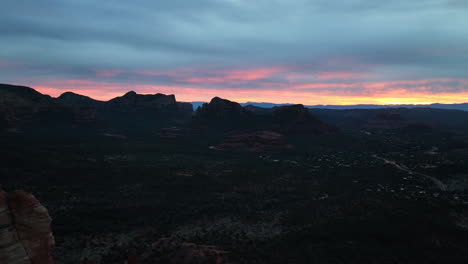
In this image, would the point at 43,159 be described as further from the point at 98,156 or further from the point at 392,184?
the point at 392,184

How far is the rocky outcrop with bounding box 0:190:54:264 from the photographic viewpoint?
1445cm

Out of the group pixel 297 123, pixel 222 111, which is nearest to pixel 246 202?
pixel 297 123

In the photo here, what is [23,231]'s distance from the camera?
595 inches

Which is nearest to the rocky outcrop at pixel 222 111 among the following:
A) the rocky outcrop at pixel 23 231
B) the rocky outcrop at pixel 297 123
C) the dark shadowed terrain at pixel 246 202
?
the rocky outcrop at pixel 297 123

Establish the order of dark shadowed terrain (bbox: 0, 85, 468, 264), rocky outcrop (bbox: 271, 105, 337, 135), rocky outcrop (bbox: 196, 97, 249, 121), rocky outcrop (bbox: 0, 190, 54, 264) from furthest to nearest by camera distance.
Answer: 1. rocky outcrop (bbox: 196, 97, 249, 121)
2. rocky outcrop (bbox: 271, 105, 337, 135)
3. dark shadowed terrain (bbox: 0, 85, 468, 264)
4. rocky outcrop (bbox: 0, 190, 54, 264)

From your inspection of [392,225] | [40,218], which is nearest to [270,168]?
[392,225]

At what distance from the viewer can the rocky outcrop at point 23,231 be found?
47.4 ft

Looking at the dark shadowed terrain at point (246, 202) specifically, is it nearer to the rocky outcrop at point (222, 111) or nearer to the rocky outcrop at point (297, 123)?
the rocky outcrop at point (297, 123)

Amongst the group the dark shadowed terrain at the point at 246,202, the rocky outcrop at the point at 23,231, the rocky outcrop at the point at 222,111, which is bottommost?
the dark shadowed terrain at the point at 246,202

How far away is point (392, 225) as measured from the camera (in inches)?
1409

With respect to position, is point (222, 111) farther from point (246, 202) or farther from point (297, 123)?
point (246, 202)

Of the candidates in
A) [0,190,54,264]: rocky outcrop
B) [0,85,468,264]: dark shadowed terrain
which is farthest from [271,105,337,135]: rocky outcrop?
[0,190,54,264]: rocky outcrop

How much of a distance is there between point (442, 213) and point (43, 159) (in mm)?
86541

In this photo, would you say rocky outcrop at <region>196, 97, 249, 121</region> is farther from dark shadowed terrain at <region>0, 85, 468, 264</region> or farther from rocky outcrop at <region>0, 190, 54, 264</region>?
rocky outcrop at <region>0, 190, 54, 264</region>
